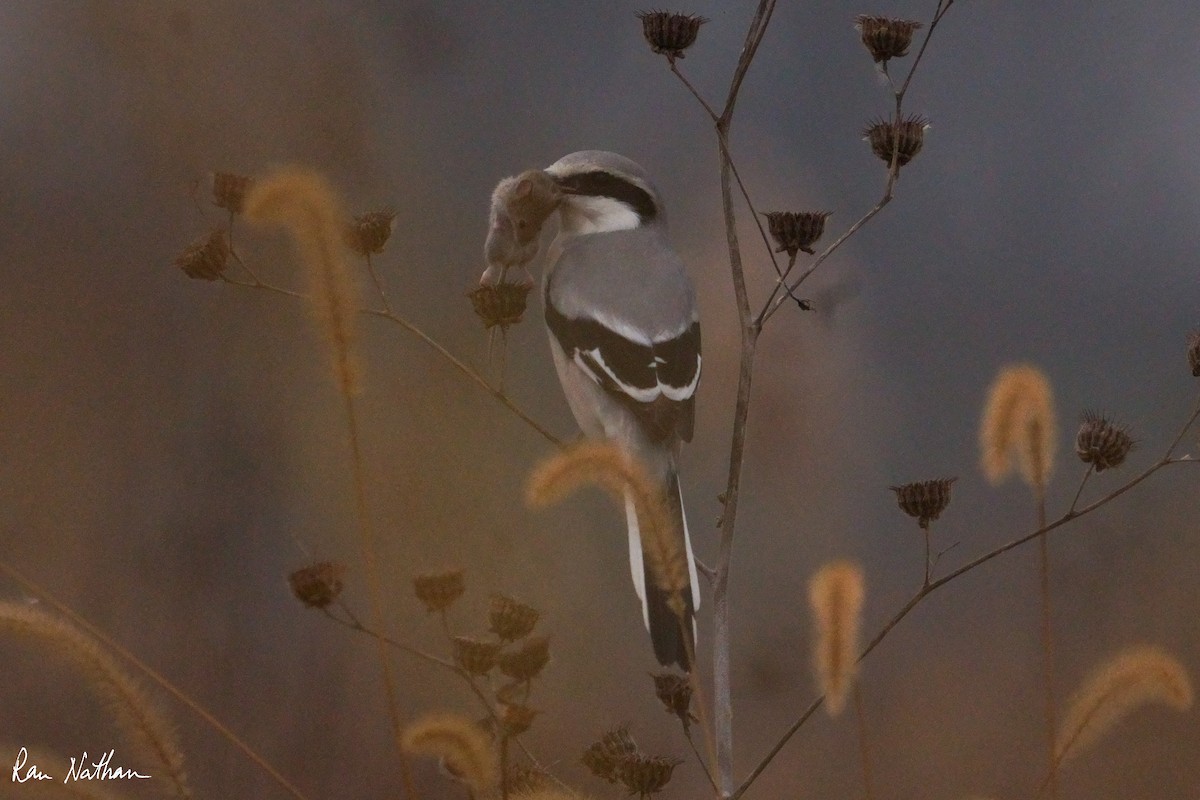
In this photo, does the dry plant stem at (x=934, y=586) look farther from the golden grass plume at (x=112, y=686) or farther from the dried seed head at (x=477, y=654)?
the golden grass plume at (x=112, y=686)

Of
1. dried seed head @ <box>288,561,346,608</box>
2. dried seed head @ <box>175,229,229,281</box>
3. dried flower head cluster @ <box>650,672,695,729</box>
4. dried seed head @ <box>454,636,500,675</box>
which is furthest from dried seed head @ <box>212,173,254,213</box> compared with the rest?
dried flower head cluster @ <box>650,672,695,729</box>

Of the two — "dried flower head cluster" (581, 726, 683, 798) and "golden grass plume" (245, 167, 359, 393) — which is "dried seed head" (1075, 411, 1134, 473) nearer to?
"dried flower head cluster" (581, 726, 683, 798)

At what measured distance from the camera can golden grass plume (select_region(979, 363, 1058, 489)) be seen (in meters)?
0.99

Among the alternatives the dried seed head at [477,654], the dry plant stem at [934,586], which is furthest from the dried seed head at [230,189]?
the dry plant stem at [934,586]

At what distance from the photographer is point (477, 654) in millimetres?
988

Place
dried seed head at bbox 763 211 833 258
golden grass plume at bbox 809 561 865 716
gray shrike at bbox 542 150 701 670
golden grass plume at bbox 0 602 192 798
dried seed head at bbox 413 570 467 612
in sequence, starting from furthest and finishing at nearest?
1. gray shrike at bbox 542 150 701 670
2. dried seed head at bbox 763 211 833 258
3. dried seed head at bbox 413 570 467 612
4. golden grass plume at bbox 809 561 865 716
5. golden grass plume at bbox 0 602 192 798

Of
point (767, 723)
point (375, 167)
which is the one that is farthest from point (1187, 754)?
point (375, 167)

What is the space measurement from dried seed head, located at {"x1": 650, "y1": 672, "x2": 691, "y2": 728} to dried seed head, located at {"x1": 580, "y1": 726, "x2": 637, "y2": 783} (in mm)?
61

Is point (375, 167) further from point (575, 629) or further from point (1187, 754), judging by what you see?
point (1187, 754)

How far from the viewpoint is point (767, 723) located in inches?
63.6

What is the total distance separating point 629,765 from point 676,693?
0.12m

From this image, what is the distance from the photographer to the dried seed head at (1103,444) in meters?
1.10

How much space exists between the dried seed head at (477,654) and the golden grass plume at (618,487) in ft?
0.53

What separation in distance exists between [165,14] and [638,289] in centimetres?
76
